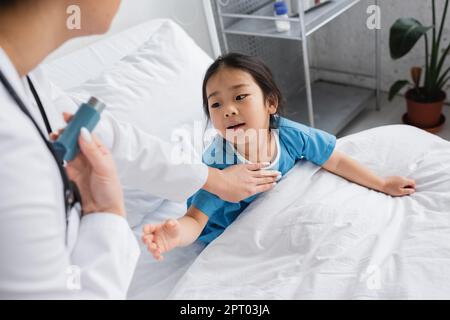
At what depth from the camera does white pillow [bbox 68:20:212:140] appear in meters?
1.19

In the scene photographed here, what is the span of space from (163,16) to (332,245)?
1074 millimetres

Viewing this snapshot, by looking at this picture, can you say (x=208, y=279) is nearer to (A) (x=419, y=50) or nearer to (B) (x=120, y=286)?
(B) (x=120, y=286)

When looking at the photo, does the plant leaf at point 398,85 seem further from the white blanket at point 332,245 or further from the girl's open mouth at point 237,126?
the girl's open mouth at point 237,126

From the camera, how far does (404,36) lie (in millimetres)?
1749

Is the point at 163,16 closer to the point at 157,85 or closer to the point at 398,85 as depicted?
the point at 157,85

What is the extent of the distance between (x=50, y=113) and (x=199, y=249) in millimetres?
569

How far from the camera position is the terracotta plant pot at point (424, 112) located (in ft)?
6.45

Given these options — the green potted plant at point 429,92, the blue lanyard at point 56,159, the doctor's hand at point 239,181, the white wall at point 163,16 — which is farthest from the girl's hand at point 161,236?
the green potted plant at point 429,92

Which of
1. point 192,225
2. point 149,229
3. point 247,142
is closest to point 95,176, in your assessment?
point 149,229

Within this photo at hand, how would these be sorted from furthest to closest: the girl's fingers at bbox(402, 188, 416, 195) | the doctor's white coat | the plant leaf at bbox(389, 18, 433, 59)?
the plant leaf at bbox(389, 18, 433, 59) < the girl's fingers at bbox(402, 188, 416, 195) < the doctor's white coat

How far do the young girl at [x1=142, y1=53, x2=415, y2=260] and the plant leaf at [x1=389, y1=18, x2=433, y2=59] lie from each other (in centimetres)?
76

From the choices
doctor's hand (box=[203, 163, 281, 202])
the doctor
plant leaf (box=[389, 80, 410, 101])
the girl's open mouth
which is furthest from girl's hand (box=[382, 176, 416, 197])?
plant leaf (box=[389, 80, 410, 101])

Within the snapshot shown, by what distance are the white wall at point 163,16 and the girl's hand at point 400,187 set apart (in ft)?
3.13

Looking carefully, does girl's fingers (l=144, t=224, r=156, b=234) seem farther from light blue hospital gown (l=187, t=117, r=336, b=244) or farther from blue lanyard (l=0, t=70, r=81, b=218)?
blue lanyard (l=0, t=70, r=81, b=218)
